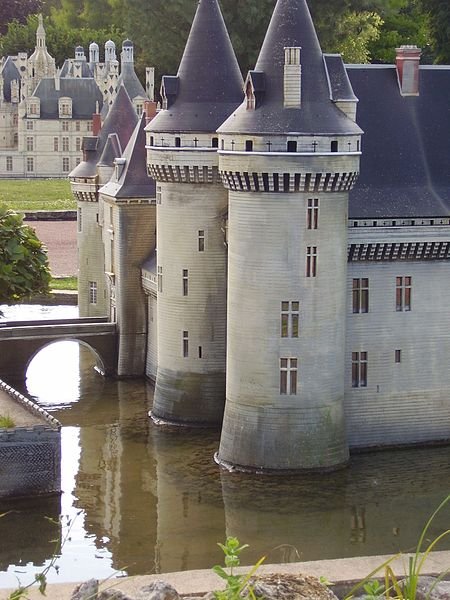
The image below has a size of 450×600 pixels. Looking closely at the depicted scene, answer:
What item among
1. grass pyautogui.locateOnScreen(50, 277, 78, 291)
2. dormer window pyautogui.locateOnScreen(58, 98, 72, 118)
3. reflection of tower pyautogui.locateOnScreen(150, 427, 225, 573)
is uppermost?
dormer window pyautogui.locateOnScreen(58, 98, 72, 118)

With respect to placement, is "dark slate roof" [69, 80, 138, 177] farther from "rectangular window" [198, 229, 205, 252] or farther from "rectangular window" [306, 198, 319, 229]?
"rectangular window" [306, 198, 319, 229]

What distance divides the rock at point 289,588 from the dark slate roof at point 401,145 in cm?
2029

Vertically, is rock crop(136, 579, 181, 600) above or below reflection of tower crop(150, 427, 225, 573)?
above

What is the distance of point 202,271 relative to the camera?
115ft

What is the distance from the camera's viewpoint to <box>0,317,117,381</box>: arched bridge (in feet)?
132

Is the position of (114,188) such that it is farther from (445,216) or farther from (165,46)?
(165,46)

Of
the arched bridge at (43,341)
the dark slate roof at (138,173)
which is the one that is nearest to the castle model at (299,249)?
the dark slate roof at (138,173)

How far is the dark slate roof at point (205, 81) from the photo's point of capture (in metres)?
34.3

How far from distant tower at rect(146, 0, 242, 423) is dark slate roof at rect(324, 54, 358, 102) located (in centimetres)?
406

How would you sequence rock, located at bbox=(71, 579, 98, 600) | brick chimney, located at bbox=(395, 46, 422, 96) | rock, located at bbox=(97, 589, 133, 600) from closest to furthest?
rock, located at bbox=(97, 589, 133, 600) < rock, located at bbox=(71, 579, 98, 600) < brick chimney, located at bbox=(395, 46, 422, 96)

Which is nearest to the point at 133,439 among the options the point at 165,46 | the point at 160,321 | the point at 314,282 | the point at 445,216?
the point at 160,321

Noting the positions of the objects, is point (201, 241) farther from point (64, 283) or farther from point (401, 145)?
point (64, 283)

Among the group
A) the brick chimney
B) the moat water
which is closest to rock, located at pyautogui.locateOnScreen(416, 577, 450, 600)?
the moat water

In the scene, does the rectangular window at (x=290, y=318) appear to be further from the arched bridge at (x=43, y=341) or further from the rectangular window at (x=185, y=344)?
the arched bridge at (x=43, y=341)
